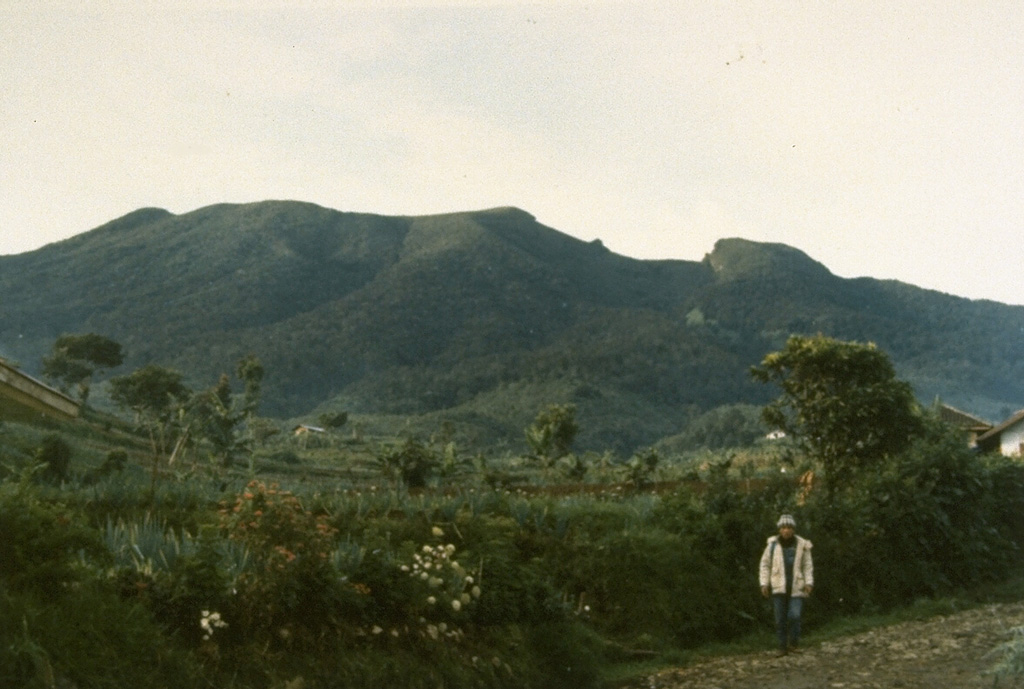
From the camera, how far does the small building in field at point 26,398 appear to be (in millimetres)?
6715

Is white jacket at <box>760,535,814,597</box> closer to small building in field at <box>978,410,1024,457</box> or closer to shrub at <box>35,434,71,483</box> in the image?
shrub at <box>35,434,71,483</box>

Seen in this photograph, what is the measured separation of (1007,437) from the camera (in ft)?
164

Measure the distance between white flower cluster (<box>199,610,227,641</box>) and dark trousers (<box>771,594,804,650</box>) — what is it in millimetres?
7389

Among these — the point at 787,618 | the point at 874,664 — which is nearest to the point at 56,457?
the point at 787,618

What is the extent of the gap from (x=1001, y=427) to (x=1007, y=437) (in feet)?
3.05

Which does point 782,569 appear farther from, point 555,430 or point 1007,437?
point 555,430

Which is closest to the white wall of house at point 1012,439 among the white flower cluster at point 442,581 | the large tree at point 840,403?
the large tree at point 840,403

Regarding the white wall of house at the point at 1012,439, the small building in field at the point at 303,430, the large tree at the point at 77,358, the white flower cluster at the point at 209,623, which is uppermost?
the large tree at the point at 77,358

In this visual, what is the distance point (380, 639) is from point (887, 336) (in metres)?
156

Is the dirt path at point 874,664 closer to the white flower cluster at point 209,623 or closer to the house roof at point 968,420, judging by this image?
the white flower cluster at point 209,623

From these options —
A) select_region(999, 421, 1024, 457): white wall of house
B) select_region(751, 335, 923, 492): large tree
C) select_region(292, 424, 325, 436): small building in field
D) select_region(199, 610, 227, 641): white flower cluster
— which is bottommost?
select_region(292, 424, 325, 436): small building in field

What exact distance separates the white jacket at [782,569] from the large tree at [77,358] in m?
89.8

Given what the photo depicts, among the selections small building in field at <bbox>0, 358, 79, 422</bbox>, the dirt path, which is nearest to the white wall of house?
the dirt path

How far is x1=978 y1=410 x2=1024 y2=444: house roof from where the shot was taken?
153 feet
